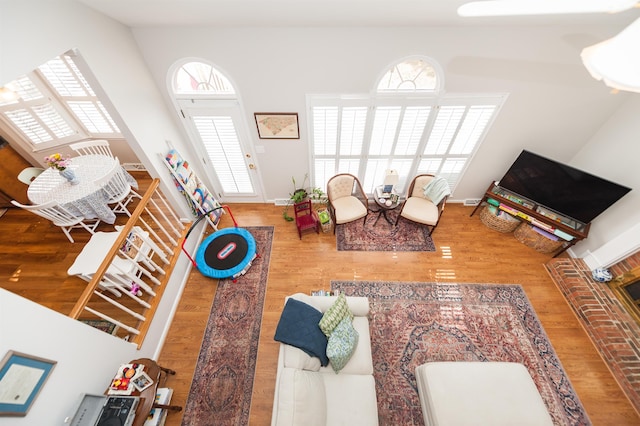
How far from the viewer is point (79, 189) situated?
129 inches

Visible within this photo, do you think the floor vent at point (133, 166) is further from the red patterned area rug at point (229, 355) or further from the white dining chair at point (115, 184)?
the red patterned area rug at point (229, 355)

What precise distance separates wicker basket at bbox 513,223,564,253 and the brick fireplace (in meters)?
Answer: 0.26

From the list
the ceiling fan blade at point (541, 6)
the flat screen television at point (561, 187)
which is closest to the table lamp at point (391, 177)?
the flat screen television at point (561, 187)

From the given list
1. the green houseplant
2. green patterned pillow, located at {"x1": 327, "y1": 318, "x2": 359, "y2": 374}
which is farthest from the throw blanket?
green patterned pillow, located at {"x1": 327, "y1": 318, "x2": 359, "y2": 374}

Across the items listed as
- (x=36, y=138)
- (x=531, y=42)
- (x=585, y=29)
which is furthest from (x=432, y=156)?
(x=36, y=138)

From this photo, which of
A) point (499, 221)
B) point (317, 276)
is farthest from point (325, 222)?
point (499, 221)

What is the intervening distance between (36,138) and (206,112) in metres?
3.07

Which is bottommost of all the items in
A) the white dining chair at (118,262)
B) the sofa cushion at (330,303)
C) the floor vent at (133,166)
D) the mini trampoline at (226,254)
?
the sofa cushion at (330,303)

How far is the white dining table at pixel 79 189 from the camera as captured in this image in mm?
3166

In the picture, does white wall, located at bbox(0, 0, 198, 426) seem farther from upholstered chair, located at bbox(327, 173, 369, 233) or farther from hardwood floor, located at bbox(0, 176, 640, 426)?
upholstered chair, located at bbox(327, 173, 369, 233)

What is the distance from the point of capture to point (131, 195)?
4289 millimetres

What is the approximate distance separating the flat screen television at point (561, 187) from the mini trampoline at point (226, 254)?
4.48 meters

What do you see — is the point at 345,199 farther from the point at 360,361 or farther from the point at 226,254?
the point at 360,361

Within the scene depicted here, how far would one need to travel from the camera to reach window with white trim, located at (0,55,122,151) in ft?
12.5
